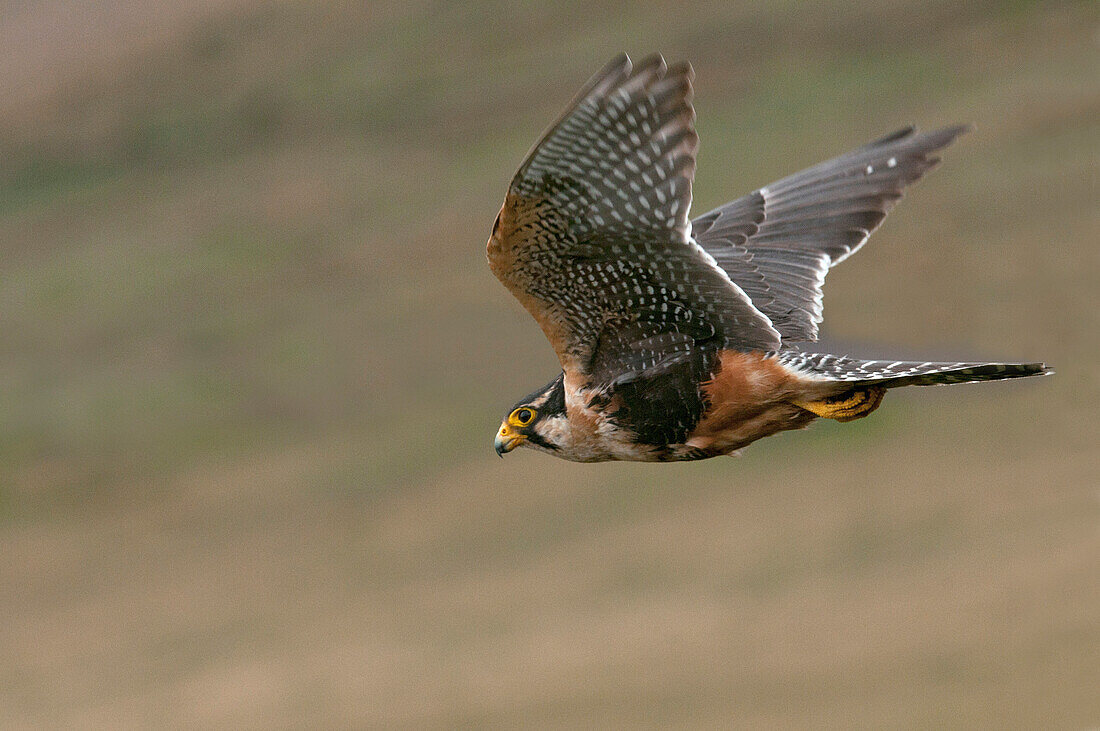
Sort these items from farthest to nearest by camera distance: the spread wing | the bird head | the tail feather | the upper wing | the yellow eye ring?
the upper wing < the yellow eye ring < the bird head < the spread wing < the tail feather

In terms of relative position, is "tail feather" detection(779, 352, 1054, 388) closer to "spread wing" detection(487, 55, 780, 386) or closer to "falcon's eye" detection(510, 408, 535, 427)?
"spread wing" detection(487, 55, 780, 386)

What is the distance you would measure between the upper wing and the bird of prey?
0.10 ft

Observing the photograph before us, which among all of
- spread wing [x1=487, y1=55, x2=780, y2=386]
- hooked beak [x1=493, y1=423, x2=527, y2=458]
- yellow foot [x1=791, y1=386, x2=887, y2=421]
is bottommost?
yellow foot [x1=791, y1=386, x2=887, y2=421]

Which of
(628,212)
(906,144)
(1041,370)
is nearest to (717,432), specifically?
(628,212)

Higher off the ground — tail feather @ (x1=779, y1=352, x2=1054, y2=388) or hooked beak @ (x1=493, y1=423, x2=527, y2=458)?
hooked beak @ (x1=493, y1=423, x2=527, y2=458)

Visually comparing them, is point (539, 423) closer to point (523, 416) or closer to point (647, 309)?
point (523, 416)

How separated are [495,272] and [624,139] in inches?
34.6

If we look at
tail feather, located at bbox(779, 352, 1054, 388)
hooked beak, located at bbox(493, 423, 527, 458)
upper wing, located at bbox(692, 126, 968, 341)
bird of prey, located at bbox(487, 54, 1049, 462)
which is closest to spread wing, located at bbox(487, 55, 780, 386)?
bird of prey, located at bbox(487, 54, 1049, 462)

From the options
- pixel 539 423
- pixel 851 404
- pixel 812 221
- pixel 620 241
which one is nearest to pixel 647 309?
pixel 620 241

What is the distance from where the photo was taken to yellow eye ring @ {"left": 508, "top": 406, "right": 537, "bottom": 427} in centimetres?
630

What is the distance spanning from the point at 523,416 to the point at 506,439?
5.7 inches

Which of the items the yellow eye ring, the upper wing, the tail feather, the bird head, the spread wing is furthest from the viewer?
the upper wing

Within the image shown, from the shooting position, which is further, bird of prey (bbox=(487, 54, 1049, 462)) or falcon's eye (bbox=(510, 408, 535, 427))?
falcon's eye (bbox=(510, 408, 535, 427))

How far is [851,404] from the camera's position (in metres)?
5.73
